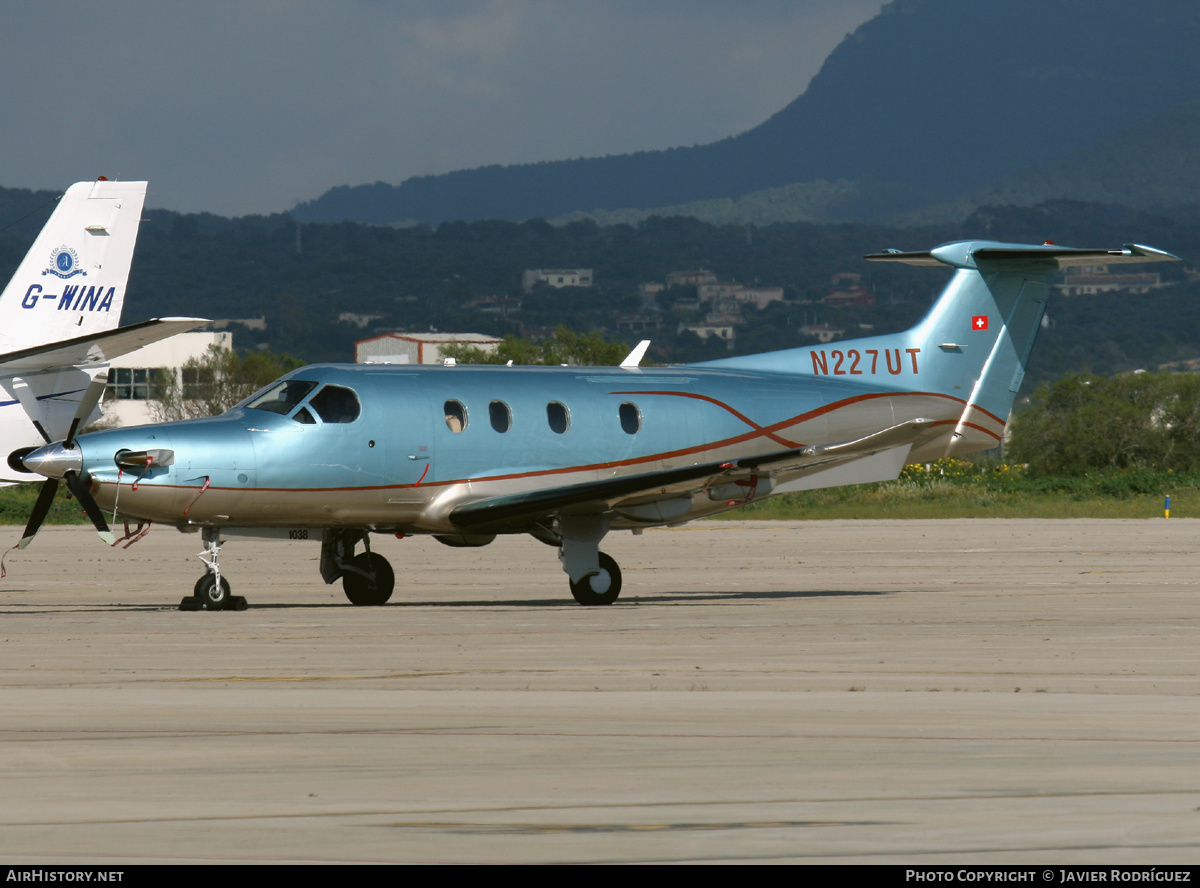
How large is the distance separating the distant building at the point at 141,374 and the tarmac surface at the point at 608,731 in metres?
108

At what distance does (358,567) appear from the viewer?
1919 centimetres

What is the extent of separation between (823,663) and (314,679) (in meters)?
4.04

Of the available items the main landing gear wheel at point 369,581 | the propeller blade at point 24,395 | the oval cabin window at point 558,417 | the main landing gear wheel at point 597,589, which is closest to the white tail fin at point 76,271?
the propeller blade at point 24,395

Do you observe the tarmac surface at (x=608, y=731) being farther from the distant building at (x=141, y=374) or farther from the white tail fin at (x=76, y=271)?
the distant building at (x=141, y=374)

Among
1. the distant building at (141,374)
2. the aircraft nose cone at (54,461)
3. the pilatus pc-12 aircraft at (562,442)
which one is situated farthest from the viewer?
the distant building at (141,374)

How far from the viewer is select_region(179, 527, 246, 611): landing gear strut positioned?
17.3m

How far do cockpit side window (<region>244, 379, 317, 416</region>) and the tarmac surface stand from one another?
242 centimetres

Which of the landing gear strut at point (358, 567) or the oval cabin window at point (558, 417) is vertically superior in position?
the oval cabin window at point (558, 417)

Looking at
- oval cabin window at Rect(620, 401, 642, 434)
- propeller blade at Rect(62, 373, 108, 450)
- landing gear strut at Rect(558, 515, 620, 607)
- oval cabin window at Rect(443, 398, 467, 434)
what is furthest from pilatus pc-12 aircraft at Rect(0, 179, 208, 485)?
oval cabin window at Rect(620, 401, 642, 434)

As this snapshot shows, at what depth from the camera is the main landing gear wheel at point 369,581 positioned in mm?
19172

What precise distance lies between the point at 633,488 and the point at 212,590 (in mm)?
5038

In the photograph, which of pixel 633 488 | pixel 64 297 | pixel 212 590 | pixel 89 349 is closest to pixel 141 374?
pixel 64 297

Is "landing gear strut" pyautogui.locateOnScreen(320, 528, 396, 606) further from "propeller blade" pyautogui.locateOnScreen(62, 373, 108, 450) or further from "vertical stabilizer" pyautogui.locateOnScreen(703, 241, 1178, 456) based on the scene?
"vertical stabilizer" pyautogui.locateOnScreen(703, 241, 1178, 456)
